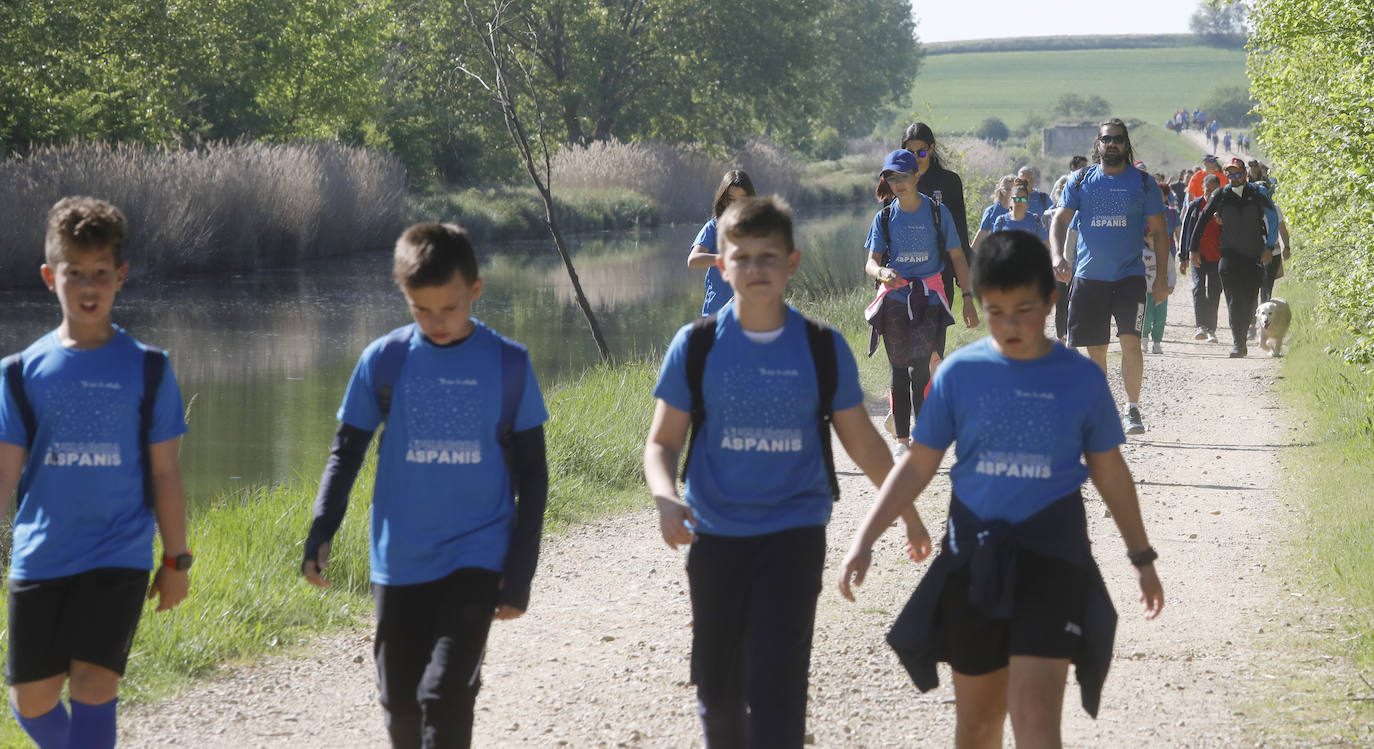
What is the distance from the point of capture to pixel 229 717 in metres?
4.97

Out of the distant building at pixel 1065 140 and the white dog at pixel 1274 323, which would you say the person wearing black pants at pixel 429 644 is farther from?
the distant building at pixel 1065 140

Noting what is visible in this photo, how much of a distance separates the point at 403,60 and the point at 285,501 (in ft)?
153

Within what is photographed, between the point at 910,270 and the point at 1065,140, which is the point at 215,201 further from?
the point at 1065,140

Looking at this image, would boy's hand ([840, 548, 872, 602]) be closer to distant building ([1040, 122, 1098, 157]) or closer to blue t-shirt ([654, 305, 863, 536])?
blue t-shirt ([654, 305, 863, 536])

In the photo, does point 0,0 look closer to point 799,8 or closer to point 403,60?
point 403,60

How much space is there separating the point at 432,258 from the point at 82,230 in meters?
0.83

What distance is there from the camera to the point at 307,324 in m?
22.1

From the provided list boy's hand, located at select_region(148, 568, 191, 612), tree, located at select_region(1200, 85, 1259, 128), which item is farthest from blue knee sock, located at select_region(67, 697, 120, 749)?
tree, located at select_region(1200, 85, 1259, 128)

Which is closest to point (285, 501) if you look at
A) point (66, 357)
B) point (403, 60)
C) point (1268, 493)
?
point (66, 357)

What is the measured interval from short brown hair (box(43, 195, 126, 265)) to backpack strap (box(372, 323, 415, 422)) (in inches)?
27.5

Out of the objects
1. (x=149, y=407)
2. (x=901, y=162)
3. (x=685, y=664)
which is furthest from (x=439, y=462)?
(x=901, y=162)

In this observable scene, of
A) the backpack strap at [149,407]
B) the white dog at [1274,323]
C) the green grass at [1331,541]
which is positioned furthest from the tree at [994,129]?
the backpack strap at [149,407]

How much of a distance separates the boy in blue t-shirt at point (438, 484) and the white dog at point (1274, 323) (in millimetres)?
12209

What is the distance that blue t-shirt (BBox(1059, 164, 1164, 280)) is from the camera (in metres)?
8.88
